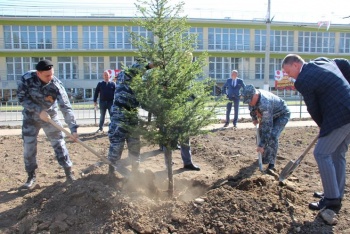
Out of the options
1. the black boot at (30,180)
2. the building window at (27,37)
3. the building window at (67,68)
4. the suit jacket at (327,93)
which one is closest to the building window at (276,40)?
the building window at (67,68)

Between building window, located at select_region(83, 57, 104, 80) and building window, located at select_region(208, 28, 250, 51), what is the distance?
11472 mm

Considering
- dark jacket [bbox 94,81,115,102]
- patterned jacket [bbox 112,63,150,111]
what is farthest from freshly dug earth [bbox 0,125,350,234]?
dark jacket [bbox 94,81,115,102]

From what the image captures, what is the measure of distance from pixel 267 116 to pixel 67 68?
33.5m

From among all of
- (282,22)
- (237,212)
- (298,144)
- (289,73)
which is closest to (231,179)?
(237,212)

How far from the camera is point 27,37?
1411 inches

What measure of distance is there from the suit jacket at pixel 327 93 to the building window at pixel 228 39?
34750mm

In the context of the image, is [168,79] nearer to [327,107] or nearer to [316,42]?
[327,107]

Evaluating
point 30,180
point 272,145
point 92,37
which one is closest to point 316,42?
point 92,37

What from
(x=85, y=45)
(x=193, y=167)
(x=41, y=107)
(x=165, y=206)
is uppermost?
(x=85, y=45)

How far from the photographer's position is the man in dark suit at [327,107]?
3.81 m

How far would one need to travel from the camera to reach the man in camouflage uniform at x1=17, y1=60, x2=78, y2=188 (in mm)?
4875

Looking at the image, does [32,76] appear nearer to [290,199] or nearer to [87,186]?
[87,186]

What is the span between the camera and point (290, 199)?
168 inches

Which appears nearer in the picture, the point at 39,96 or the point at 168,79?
the point at 168,79
